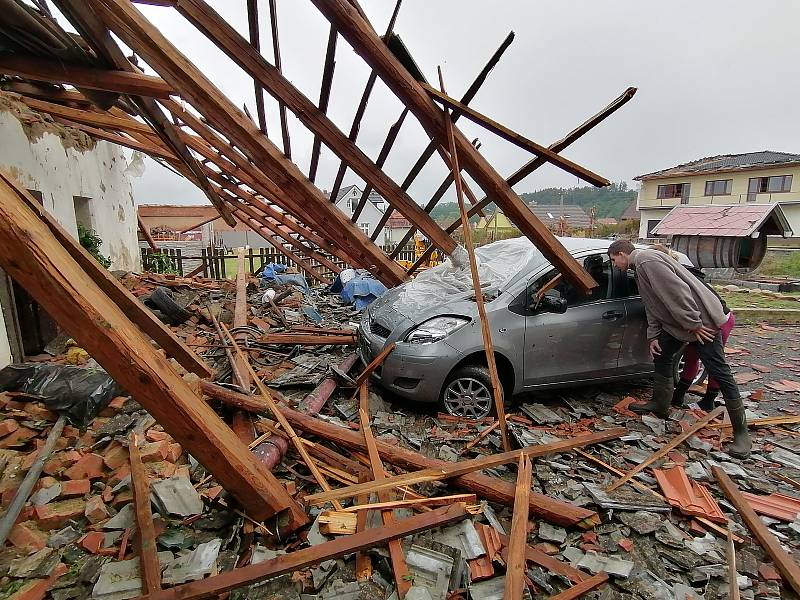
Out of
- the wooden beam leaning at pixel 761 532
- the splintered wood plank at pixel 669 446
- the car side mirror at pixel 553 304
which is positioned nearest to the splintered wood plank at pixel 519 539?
the splintered wood plank at pixel 669 446

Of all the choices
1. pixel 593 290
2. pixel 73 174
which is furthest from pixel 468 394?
pixel 73 174

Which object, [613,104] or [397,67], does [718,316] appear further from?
[397,67]

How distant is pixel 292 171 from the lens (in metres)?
4.08

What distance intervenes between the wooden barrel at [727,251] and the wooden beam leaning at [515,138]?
12.4 meters

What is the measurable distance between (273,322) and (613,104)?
20.3 feet

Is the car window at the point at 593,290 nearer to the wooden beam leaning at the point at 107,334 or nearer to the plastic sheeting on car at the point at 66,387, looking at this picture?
the wooden beam leaning at the point at 107,334

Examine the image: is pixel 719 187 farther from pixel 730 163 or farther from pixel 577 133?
pixel 577 133

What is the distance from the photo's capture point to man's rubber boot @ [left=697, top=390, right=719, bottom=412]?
4305 millimetres

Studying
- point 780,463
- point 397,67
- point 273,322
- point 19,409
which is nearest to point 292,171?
point 397,67

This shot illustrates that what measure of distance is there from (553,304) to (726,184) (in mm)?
36755

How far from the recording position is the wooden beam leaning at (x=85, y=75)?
3168 mm

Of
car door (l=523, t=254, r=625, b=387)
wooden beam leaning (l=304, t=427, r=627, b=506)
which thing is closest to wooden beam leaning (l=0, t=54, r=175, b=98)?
wooden beam leaning (l=304, t=427, r=627, b=506)

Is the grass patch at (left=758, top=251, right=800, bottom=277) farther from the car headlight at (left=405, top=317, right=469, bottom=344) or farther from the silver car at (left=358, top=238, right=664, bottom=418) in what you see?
the car headlight at (left=405, top=317, right=469, bottom=344)

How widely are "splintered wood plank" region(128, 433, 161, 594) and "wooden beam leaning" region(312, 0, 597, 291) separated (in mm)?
3289
